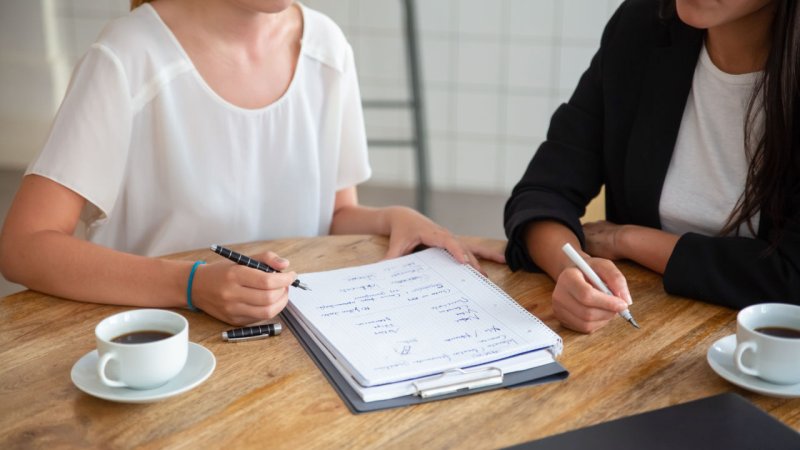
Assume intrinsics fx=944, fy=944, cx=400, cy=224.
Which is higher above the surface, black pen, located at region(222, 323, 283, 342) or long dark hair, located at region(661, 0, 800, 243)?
long dark hair, located at region(661, 0, 800, 243)

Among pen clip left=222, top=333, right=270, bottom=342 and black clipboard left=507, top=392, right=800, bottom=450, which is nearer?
black clipboard left=507, top=392, right=800, bottom=450

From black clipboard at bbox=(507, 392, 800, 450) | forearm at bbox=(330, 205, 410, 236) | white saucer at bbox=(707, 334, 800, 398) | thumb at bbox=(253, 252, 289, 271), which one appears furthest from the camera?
forearm at bbox=(330, 205, 410, 236)

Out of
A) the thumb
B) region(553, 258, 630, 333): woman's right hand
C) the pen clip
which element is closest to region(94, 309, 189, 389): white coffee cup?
the pen clip

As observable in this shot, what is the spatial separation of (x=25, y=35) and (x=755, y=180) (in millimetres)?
3843

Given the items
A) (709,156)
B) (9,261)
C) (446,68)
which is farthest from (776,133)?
(446,68)

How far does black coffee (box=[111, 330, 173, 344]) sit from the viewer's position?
44.5 inches

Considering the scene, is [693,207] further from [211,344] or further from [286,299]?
[211,344]

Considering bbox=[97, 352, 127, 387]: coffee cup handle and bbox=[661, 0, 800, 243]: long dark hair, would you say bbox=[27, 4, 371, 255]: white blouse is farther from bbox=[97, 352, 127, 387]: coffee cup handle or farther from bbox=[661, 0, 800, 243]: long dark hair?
bbox=[661, 0, 800, 243]: long dark hair

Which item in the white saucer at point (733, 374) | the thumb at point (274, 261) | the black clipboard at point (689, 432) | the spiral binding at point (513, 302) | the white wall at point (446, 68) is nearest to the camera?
the black clipboard at point (689, 432)

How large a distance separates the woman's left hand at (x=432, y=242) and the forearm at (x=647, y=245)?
20 centimetres

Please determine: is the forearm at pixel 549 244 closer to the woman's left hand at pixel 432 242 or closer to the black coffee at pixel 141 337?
the woman's left hand at pixel 432 242

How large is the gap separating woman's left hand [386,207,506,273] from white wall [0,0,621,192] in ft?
8.28

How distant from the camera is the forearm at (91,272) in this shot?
1.37 m

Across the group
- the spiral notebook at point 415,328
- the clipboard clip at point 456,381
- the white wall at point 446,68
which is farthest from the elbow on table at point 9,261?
the white wall at point 446,68
